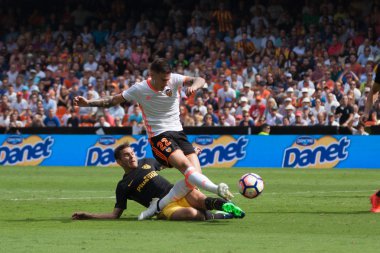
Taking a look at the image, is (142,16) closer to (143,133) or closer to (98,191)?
(143,133)

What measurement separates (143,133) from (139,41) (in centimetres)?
858

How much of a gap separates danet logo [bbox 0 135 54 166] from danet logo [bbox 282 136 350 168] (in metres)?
7.64

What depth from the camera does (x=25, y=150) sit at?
29109 mm

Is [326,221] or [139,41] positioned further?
[139,41]

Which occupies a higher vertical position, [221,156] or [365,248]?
[365,248]

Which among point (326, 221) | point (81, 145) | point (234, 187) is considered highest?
point (326, 221)

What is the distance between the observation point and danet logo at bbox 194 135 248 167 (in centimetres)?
2659

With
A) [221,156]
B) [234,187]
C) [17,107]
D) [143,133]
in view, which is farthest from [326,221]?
[17,107]

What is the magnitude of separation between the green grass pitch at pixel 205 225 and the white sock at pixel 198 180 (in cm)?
46

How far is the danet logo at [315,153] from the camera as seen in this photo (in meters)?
25.5

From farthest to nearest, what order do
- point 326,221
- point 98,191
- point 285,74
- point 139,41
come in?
point 139,41, point 285,74, point 98,191, point 326,221

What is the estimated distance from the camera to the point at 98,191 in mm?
17734

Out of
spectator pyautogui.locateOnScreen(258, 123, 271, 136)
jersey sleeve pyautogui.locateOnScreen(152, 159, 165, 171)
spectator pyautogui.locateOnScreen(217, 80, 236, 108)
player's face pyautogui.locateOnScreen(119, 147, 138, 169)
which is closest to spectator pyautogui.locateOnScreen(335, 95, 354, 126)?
spectator pyautogui.locateOnScreen(258, 123, 271, 136)

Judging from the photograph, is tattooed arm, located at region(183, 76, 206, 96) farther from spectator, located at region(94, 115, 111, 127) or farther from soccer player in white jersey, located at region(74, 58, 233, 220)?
spectator, located at region(94, 115, 111, 127)
